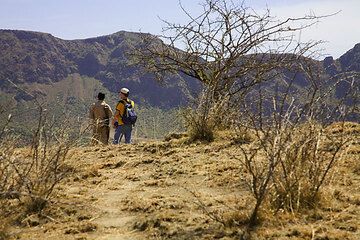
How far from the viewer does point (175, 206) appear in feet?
12.6

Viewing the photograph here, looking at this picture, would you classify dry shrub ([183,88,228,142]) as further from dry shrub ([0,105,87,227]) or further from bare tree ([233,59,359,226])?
bare tree ([233,59,359,226])

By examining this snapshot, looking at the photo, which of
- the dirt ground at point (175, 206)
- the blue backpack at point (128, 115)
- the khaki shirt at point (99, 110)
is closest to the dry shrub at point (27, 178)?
the dirt ground at point (175, 206)

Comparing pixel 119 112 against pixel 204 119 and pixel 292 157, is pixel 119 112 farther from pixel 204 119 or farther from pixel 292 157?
pixel 292 157

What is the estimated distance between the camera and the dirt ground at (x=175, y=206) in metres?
3.21

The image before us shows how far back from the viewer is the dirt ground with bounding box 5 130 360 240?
3215 millimetres

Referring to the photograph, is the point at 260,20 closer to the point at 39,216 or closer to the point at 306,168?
the point at 306,168

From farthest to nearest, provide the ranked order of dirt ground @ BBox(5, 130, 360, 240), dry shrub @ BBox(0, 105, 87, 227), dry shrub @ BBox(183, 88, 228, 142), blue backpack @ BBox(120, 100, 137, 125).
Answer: blue backpack @ BBox(120, 100, 137, 125) < dry shrub @ BBox(183, 88, 228, 142) < dry shrub @ BBox(0, 105, 87, 227) < dirt ground @ BBox(5, 130, 360, 240)

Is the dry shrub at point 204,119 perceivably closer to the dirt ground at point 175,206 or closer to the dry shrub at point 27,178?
the dirt ground at point 175,206

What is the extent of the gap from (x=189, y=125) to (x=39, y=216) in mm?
4039

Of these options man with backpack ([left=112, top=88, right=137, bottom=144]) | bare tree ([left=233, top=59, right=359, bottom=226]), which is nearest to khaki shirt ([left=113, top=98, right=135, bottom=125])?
man with backpack ([left=112, top=88, right=137, bottom=144])

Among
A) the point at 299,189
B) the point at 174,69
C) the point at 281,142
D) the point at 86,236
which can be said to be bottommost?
the point at 86,236

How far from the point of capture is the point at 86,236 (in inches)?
131

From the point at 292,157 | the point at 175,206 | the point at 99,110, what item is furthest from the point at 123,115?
the point at 292,157

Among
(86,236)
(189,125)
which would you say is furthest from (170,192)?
(189,125)
